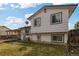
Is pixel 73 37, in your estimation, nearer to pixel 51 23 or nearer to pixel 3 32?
pixel 51 23

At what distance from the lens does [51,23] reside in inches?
128

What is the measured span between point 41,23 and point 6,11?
51cm

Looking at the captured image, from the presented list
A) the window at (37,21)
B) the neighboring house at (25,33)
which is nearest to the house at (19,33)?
the neighboring house at (25,33)

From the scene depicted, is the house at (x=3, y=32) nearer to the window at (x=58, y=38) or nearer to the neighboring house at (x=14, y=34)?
the neighboring house at (x=14, y=34)

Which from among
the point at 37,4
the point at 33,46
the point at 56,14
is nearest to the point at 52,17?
the point at 56,14

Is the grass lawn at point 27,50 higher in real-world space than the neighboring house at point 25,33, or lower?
lower

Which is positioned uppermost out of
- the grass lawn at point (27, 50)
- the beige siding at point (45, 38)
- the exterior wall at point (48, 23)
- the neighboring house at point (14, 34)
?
the exterior wall at point (48, 23)

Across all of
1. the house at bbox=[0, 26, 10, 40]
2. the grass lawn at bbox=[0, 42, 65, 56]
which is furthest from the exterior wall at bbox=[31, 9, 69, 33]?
the house at bbox=[0, 26, 10, 40]

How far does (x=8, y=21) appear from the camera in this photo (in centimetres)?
330

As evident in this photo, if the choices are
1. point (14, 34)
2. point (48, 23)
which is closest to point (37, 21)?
point (48, 23)

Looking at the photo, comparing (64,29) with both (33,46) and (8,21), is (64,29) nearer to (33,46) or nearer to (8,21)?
(33,46)

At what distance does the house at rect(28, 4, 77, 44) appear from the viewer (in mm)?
3188

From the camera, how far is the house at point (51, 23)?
125 inches

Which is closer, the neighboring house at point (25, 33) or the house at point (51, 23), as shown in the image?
the house at point (51, 23)
